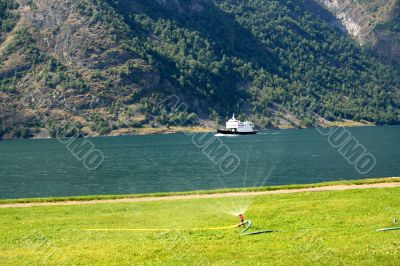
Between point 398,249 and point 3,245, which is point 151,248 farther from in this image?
point 398,249

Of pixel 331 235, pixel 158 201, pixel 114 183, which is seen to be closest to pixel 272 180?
pixel 114 183

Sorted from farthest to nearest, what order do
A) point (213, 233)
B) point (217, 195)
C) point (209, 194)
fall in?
1. point (209, 194)
2. point (217, 195)
3. point (213, 233)

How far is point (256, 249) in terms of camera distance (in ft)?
89.0

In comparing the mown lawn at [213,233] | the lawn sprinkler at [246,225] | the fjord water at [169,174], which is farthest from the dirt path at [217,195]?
the fjord water at [169,174]

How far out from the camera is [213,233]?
3081cm

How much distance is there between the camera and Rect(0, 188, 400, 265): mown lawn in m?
26.2

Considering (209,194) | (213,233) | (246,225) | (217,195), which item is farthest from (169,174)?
(213,233)

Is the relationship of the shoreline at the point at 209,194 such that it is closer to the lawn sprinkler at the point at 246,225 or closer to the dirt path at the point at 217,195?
the dirt path at the point at 217,195

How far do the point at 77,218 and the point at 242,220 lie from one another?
11045 mm

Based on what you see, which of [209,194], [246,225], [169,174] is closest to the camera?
[246,225]

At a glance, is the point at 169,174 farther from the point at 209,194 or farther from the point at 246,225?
the point at 246,225

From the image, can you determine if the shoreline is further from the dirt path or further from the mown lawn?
the mown lawn

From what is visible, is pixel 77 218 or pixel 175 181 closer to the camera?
pixel 77 218

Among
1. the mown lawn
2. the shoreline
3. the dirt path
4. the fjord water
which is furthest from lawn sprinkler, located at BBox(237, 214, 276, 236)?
the fjord water
